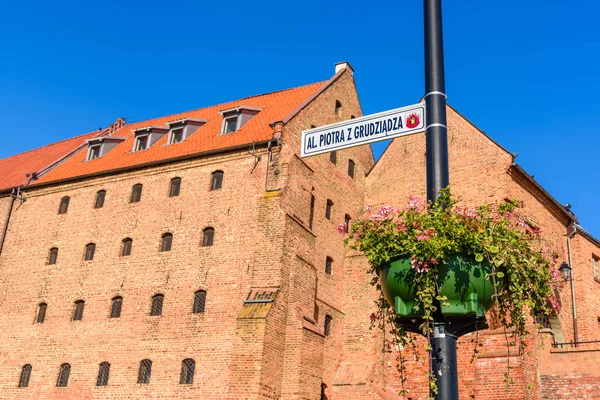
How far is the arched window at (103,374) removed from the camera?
23172mm

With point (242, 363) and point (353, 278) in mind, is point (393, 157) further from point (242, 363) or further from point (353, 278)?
point (242, 363)

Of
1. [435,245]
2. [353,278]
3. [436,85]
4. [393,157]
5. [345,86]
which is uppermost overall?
[345,86]

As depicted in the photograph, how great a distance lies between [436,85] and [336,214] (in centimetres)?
2066

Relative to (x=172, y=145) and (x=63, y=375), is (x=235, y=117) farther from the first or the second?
(x=63, y=375)

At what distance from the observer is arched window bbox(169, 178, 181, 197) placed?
2535 centimetres

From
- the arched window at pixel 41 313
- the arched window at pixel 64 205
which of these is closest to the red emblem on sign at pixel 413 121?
the arched window at pixel 41 313

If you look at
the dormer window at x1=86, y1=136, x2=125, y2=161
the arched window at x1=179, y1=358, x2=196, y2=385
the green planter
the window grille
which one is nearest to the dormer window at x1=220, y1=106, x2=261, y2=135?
the window grille

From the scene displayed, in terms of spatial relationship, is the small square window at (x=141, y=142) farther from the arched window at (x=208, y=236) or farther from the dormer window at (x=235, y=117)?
the arched window at (x=208, y=236)

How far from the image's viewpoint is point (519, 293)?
5.57 metres

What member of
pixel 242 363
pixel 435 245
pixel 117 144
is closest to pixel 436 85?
pixel 435 245

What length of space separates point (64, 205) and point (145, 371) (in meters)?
8.97

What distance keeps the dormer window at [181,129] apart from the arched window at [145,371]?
9.45m

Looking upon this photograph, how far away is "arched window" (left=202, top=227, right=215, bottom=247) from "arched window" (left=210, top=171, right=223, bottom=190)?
165 cm

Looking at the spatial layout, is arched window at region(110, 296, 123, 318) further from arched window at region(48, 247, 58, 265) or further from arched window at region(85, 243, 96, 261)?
arched window at region(48, 247, 58, 265)
